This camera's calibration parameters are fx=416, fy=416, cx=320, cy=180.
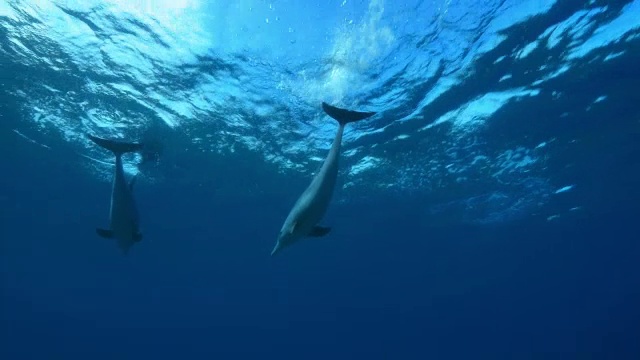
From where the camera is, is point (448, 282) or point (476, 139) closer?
point (476, 139)

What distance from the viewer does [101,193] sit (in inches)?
1152

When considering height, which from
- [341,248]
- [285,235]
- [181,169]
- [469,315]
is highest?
[181,169]

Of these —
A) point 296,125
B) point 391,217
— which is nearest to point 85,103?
point 296,125

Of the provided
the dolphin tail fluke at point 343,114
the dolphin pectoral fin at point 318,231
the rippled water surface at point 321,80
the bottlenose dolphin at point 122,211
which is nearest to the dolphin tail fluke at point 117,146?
the bottlenose dolphin at point 122,211

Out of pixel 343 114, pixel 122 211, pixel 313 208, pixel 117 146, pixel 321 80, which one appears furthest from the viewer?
pixel 321 80

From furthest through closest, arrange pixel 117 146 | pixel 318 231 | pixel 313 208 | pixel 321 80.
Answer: pixel 321 80 < pixel 117 146 < pixel 318 231 < pixel 313 208

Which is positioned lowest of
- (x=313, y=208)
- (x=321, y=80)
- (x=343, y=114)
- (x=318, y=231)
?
(x=318, y=231)

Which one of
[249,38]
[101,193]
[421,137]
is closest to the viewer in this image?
[249,38]

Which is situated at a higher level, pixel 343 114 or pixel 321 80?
pixel 321 80

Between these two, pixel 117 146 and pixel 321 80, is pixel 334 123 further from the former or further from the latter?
pixel 117 146

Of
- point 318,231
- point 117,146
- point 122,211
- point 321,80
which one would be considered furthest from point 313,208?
point 321,80

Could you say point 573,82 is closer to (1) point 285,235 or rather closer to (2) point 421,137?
(2) point 421,137

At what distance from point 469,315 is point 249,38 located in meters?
120

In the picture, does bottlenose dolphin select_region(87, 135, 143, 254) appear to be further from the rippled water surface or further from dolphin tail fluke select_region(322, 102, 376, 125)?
the rippled water surface
